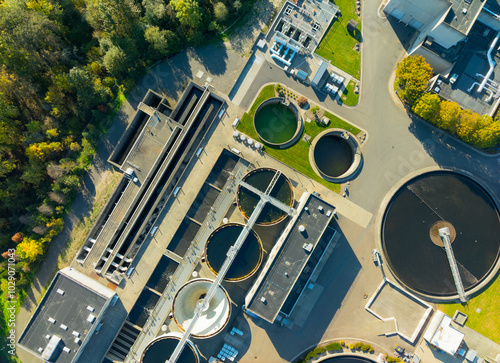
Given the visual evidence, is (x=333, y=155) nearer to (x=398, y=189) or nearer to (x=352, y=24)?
(x=398, y=189)

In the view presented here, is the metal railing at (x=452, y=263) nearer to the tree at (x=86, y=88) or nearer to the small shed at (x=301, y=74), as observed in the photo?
the small shed at (x=301, y=74)

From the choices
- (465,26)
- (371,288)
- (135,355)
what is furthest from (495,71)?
(135,355)

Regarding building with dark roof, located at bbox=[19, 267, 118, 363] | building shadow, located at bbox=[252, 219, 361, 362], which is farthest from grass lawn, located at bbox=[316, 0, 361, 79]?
building with dark roof, located at bbox=[19, 267, 118, 363]

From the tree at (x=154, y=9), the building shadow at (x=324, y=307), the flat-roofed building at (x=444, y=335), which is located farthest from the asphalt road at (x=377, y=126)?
the flat-roofed building at (x=444, y=335)

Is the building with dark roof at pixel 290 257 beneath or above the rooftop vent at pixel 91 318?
above

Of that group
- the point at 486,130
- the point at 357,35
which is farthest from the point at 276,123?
the point at 486,130

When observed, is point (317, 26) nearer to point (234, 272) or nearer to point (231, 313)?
point (234, 272)

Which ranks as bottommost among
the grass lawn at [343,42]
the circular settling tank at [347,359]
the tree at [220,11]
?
the circular settling tank at [347,359]

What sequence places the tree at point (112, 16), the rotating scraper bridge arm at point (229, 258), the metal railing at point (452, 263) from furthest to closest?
the metal railing at point (452, 263), the tree at point (112, 16), the rotating scraper bridge arm at point (229, 258)
